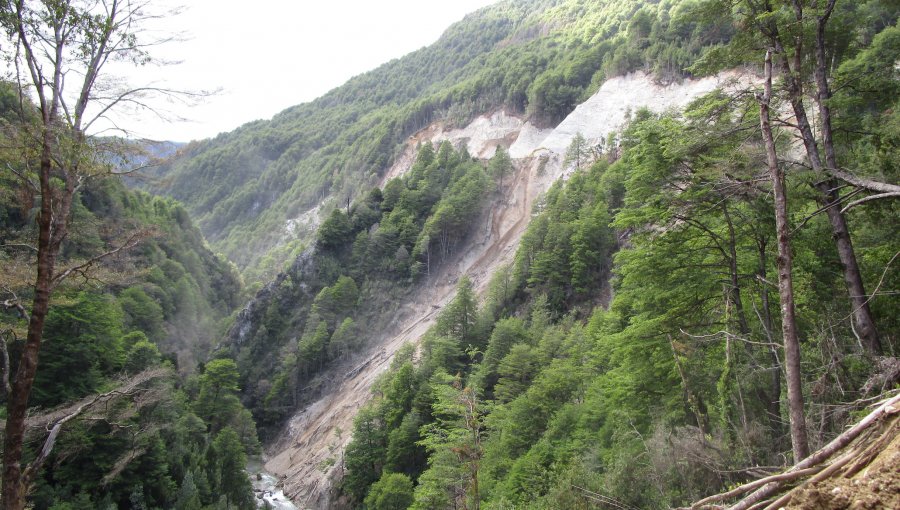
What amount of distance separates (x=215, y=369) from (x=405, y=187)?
117 feet

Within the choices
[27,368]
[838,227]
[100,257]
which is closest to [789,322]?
[838,227]

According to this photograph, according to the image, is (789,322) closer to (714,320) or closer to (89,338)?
(714,320)

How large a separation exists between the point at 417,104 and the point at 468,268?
64.1 metres

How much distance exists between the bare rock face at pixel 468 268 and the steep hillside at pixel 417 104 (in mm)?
4079

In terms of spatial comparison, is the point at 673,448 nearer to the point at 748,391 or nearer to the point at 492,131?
the point at 748,391

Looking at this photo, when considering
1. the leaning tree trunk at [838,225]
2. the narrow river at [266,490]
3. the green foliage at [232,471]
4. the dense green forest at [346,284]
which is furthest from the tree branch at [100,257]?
the dense green forest at [346,284]

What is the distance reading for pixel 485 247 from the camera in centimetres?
5753

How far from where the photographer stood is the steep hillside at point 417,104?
69438mm

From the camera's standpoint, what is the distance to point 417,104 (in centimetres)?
10931

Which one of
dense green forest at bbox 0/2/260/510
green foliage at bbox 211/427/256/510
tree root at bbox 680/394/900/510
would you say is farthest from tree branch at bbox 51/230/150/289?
green foliage at bbox 211/427/256/510

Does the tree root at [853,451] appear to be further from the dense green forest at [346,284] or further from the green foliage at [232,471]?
the dense green forest at [346,284]

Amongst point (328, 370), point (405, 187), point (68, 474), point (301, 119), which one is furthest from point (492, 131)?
point (301, 119)

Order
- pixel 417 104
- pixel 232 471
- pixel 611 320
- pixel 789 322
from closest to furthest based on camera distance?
1. pixel 789 322
2. pixel 611 320
3. pixel 232 471
4. pixel 417 104

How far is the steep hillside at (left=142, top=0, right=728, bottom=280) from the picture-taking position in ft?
228
